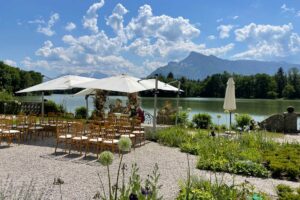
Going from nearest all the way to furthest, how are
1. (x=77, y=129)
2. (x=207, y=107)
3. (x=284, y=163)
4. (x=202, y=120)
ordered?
(x=284, y=163)
(x=77, y=129)
(x=202, y=120)
(x=207, y=107)

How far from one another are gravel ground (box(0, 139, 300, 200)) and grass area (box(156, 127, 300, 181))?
353 mm

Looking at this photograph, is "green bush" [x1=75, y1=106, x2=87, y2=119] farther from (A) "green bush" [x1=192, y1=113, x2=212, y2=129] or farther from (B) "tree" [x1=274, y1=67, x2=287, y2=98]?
(B) "tree" [x1=274, y1=67, x2=287, y2=98]

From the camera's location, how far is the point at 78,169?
8055 millimetres

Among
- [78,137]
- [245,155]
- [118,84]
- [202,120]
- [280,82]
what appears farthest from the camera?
[280,82]

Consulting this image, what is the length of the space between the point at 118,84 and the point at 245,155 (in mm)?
5040

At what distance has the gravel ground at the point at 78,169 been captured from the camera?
21.2 ft

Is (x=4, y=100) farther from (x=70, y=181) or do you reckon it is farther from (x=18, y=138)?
(x=70, y=181)

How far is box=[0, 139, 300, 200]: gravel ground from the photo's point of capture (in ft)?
21.2

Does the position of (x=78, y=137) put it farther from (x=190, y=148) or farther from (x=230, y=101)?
(x=230, y=101)

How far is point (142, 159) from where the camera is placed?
9.47 m

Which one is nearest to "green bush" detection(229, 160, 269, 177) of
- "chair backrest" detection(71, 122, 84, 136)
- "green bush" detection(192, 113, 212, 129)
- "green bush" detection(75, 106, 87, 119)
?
"chair backrest" detection(71, 122, 84, 136)

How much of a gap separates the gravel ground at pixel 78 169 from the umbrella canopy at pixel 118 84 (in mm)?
2050

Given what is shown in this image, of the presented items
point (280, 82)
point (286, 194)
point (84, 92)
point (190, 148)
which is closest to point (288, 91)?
Answer: point (280, 82)

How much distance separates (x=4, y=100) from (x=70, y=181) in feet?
57.4
